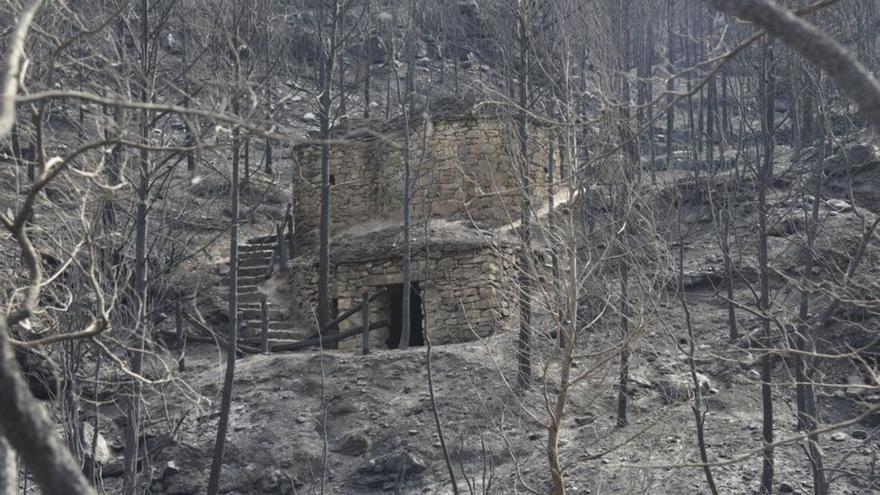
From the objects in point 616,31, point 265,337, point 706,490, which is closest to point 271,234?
point 265,337

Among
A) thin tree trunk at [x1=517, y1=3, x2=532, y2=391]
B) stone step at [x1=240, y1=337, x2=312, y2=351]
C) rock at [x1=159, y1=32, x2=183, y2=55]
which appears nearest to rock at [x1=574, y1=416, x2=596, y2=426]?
thin tree trunk at [x1=517, y1=3, x2=532, y2=391]

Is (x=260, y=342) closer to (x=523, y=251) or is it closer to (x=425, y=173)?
(x=425, y=173)

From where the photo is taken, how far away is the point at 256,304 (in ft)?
66.8

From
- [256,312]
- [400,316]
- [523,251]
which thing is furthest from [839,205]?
[256,312]

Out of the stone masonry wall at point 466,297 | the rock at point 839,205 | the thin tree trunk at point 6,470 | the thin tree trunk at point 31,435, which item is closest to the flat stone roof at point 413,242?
the stone masonry wall at point 466,297

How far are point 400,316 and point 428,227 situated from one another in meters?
2.12

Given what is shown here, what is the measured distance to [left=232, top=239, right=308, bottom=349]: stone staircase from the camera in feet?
63.5

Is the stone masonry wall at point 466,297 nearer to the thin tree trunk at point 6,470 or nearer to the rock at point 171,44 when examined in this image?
the thin tree trunk at point 6,470

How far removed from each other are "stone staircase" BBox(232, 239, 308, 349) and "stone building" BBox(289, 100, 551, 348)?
1.74ft

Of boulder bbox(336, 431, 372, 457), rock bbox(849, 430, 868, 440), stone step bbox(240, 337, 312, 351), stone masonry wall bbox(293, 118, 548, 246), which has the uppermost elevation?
stone masonry wall bbox(293, 118, 548, 246)

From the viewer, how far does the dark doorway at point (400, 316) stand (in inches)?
793

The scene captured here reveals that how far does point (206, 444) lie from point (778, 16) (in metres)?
12.6

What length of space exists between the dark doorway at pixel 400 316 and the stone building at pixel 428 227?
0.02m

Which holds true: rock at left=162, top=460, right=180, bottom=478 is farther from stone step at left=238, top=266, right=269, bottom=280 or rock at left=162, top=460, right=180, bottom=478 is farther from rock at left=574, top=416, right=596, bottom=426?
stone step at left=238, top=266, right=269, bottom=280
